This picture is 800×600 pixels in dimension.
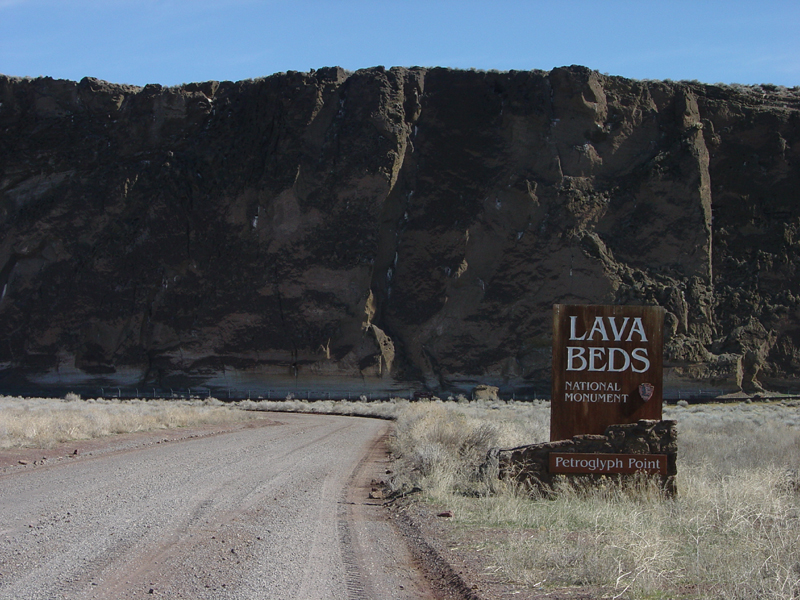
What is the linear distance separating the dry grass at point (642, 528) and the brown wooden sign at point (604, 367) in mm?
1073

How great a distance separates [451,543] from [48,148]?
6534 cm

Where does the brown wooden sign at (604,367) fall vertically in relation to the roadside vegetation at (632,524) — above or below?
above

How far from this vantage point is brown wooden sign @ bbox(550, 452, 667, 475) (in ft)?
32.6

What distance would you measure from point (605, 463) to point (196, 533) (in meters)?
5.43

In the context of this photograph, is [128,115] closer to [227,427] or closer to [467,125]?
[467,125]

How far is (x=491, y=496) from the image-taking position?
32.8ft

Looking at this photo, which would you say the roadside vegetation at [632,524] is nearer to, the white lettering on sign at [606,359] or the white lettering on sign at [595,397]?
the white lettering on sign at [595,397]

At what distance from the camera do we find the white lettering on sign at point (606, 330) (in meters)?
10.6

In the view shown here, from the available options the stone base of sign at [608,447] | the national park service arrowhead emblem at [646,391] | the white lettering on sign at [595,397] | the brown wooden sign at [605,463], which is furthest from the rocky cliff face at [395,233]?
the brown wooden sign at [605,463]

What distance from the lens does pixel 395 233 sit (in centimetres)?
5931

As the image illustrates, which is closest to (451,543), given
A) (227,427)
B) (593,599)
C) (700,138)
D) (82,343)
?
(593,599)

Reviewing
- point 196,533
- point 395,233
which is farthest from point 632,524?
point 395,233

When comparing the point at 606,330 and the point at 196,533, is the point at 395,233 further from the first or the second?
the point at 196,533

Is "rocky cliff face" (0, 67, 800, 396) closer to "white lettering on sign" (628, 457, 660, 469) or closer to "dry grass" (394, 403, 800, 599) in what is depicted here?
"dry grass" (394, 403, 800, 599)
